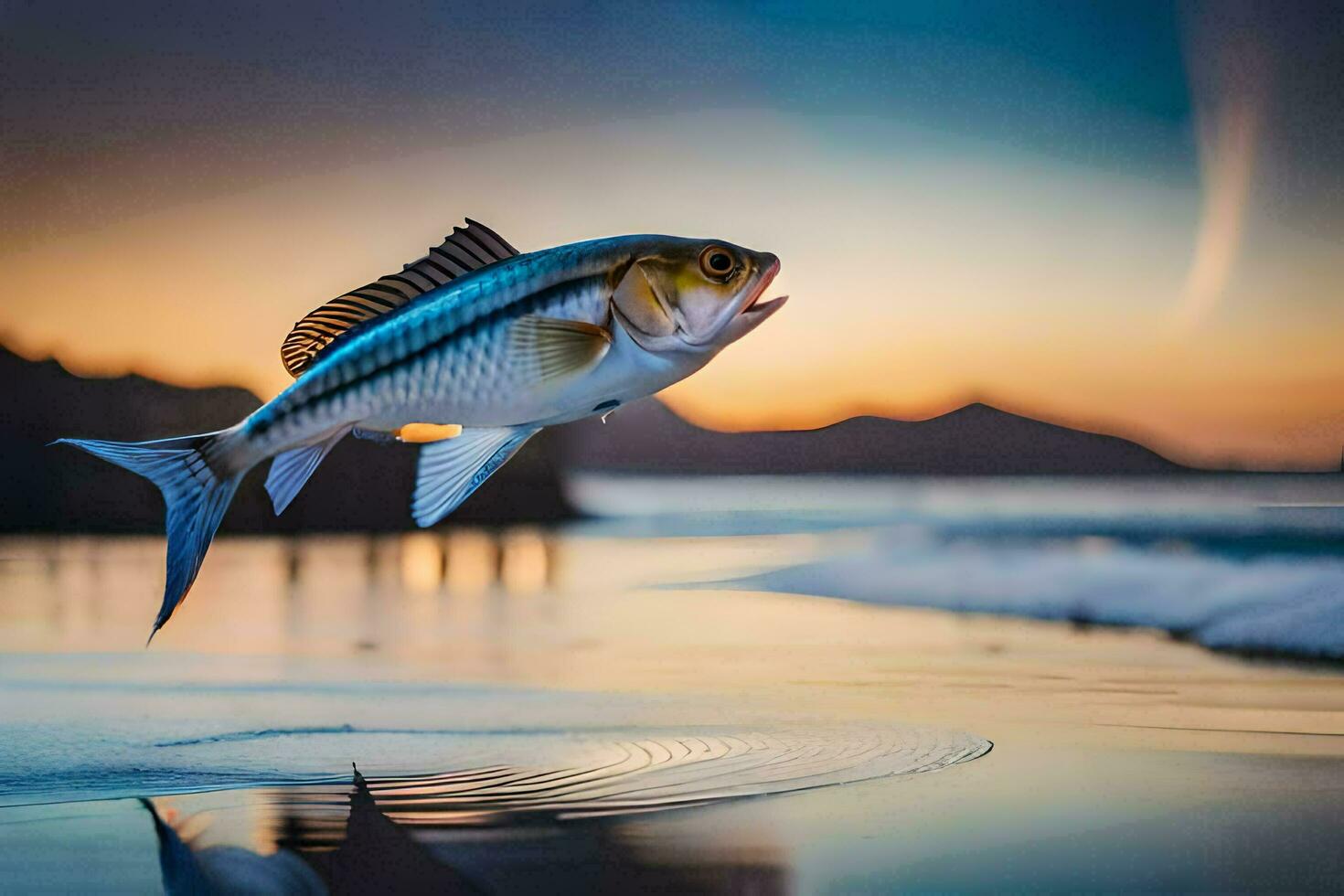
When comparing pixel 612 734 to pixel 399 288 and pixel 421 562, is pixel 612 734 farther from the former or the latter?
pixel 421 562

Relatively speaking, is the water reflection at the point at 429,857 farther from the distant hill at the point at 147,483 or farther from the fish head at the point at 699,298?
the distant hill at the point at 147,483

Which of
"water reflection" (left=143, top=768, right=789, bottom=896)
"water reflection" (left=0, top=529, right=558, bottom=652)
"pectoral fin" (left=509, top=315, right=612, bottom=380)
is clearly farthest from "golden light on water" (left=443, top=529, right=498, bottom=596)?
"pectoral fin" (left=509, top=315, right=612, bottom=380)

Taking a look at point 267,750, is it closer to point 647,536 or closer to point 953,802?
point 953,802

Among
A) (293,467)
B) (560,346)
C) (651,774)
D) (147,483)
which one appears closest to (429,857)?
(651,774)

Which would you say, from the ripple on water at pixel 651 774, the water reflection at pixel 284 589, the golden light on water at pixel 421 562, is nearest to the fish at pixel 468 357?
the ripple on water at pixel 651 774

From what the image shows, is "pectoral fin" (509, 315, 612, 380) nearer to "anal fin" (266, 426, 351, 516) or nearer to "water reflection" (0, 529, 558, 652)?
"anal fin" (266, 426, 351, 516)

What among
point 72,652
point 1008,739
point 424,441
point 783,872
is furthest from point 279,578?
point 424,441
